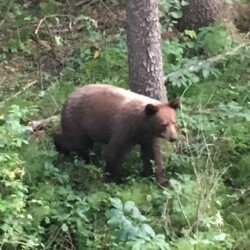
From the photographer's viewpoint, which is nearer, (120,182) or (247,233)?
(247,233)

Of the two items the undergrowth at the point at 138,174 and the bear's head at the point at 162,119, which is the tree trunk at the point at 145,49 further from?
the bear's head at the point at 162,119

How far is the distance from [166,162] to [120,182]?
21.6 inches

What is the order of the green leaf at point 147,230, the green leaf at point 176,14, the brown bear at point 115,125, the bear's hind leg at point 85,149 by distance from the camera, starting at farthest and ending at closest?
the green leaf at point 176,14, the bear's hind leg at point 85,149, the brown bear at point 115,125, the green leaf at point 147,230

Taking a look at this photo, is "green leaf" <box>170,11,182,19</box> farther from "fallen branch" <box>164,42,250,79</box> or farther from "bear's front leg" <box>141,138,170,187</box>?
"bear's front leg" <box>141,138,170,187</box>

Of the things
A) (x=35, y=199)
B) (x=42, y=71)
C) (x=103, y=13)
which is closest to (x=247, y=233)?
(x=35, y=199)

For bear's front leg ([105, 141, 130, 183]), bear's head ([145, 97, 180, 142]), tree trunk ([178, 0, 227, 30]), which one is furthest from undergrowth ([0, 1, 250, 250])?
bear's head ([145, 97, 180, 142])

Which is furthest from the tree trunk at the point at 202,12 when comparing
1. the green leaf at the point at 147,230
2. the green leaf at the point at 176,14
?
the green leaf at the point at 147,230

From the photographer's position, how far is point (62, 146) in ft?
26.7

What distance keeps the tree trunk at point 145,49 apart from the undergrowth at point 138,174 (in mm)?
449

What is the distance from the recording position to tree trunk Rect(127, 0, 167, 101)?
832 centimetres

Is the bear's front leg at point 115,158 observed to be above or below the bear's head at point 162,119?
below

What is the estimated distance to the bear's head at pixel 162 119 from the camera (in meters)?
7.46

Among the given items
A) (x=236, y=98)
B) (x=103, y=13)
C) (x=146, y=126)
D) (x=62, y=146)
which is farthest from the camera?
(x=103, y=13)

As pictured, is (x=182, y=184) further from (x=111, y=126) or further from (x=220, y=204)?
(x=111, y=126)
